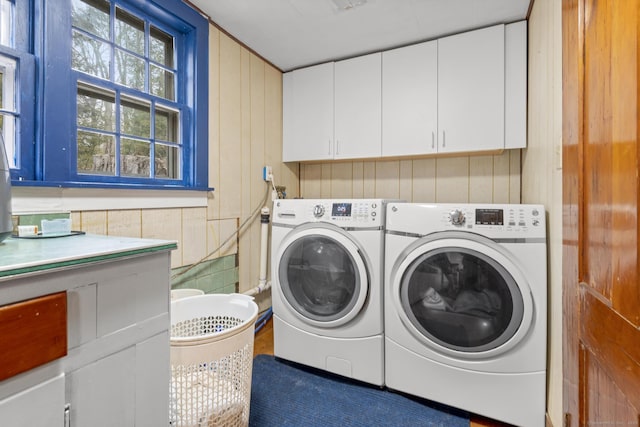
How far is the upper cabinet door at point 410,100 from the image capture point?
206 cm

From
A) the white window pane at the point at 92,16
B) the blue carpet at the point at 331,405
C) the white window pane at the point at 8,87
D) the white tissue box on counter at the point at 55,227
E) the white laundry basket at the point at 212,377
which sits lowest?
the blue carpet at the point at 331,405

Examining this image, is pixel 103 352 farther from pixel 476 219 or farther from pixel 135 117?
pixel 476 219

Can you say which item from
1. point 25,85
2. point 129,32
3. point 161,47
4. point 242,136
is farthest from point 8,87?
point 242,136

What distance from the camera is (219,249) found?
1.99m

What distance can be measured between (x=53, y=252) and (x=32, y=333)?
198 mm

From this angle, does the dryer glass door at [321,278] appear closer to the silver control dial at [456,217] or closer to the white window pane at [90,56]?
the silver control dial at [456,217]

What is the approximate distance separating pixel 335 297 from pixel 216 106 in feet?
4.57

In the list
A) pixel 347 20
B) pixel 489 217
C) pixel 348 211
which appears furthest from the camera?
pixel 347 20

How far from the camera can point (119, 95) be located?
1.48 metres

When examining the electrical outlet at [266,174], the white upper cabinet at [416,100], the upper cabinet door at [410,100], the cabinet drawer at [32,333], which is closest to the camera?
the cabinet drawer at [32,333]

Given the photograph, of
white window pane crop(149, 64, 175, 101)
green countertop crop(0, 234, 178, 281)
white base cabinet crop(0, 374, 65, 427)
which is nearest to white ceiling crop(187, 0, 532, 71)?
white window pane crop(149, 64, 175, 101)

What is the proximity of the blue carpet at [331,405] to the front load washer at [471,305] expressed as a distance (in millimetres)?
72

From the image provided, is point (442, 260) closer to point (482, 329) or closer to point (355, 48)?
point (482, 329)

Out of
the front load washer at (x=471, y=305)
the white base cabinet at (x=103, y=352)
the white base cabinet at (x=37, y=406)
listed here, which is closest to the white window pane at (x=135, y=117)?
the white base cabinet at (x=103, y=352)
